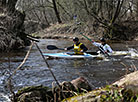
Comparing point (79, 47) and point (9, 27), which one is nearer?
point (79, 47)

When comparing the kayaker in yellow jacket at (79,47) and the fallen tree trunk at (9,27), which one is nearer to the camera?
the kayaker in yellow jacket at (79,47)

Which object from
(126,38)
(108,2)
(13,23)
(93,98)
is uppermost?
(108,2)

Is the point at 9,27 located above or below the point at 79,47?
above

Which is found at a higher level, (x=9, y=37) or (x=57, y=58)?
(x=9, y=37)

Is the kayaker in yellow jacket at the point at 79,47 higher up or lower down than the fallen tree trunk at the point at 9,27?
lower down

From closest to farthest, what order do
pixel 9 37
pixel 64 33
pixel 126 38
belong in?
pixel 9 37 < pixel 126 38 < pixel 64 33

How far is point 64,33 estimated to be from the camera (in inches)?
979

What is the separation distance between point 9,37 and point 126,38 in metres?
12.8

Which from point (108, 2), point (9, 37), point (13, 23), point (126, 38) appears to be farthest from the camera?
point (108, 2)

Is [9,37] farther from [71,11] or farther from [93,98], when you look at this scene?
[71,11]

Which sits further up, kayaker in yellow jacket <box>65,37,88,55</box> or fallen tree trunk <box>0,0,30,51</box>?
fallen tree trunk <box>0,0,30,51</box>

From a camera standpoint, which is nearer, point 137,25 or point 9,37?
point 9,37

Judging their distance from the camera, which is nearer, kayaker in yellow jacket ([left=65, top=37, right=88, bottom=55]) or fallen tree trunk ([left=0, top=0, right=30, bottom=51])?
kayaker in yellow jacket ([left=65, top=37, right=88, bottom=55])

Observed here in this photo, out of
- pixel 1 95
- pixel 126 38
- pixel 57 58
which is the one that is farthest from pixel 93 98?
pixel 126 38
